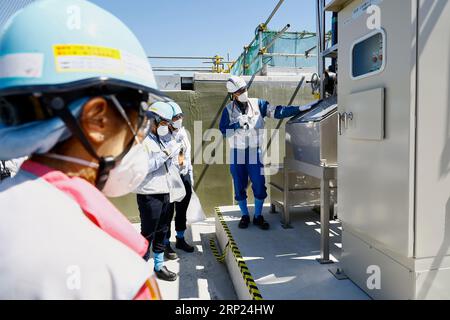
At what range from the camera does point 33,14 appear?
2.56 ft

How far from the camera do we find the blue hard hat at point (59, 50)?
2.45ft

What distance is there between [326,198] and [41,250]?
248 centimetres

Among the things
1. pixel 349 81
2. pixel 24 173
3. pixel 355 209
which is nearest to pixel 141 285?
pixel 24 173

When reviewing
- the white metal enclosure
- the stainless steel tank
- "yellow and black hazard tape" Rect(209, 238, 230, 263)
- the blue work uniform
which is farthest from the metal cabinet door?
"yellow and black hazard tape" Rect(209, 238, 230, 263)

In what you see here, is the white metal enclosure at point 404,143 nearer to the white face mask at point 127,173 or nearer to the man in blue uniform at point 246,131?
the white face mask at point 127,173

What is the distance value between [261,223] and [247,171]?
2.18ft

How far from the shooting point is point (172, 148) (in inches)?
132

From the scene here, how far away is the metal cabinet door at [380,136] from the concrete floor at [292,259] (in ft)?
1.55

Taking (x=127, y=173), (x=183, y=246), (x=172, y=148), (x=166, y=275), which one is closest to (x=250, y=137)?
(x=172, y=148)

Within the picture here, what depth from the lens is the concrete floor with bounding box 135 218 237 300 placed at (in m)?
3.02

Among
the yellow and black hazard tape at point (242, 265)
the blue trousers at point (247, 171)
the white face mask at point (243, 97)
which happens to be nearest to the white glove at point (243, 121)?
the white face mask at point (243, 97)

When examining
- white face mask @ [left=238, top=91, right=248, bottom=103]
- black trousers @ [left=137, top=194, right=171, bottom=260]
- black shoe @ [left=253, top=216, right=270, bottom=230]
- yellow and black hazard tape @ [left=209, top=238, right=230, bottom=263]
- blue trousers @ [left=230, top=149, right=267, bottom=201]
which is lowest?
yellow and black hazard tape @ [left=209, top=238, right=230, bottom=263]

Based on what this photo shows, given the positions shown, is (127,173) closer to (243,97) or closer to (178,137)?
(178,137)

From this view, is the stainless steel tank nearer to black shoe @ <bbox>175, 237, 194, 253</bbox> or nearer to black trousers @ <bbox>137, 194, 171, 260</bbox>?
black trousers @ <bbox>137, 194, 171, 260</bbox>
